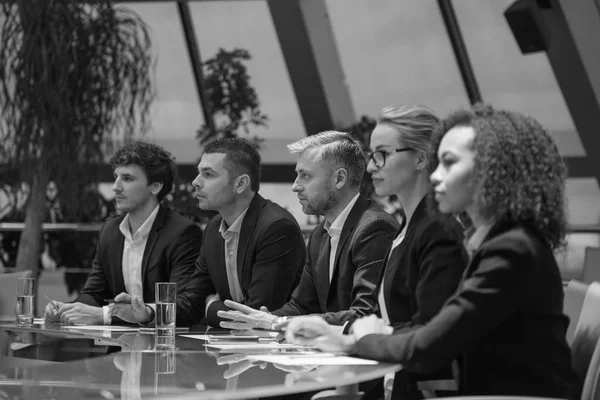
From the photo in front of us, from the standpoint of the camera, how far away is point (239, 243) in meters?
3.61

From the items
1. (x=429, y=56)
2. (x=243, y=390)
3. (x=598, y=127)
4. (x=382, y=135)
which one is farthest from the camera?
(x=429, y=56)

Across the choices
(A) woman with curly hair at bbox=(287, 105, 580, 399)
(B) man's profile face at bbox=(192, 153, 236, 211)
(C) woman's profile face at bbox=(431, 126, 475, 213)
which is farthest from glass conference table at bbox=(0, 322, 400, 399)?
(B) man's profile face at bbox=(192, 153, 236, 211)

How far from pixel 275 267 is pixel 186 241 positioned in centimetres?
55

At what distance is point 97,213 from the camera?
727cm

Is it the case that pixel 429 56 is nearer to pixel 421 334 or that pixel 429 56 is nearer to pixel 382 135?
pixel 382 135

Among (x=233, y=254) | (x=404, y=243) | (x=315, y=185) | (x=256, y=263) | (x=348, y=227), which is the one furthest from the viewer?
(x=233, y=254)

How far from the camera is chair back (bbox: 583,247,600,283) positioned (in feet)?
14.8

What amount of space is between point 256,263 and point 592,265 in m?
1.95

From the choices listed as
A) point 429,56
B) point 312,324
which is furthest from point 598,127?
point 312,324

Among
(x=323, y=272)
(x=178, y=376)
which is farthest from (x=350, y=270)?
(x=178, y=376)

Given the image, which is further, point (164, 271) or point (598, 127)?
point (598, 127)

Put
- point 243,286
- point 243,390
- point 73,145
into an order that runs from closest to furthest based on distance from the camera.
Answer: point 243,390, point 243,286, point 73,145

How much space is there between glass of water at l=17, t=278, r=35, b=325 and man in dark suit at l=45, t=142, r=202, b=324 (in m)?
0.50

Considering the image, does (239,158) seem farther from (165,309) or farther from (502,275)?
(502,275)
